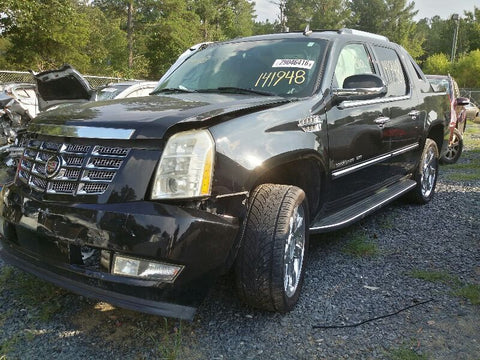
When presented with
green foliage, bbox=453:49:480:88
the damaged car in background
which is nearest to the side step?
the damaged car in background

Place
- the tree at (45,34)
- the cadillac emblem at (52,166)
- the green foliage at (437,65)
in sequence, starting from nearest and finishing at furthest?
the cadillac emblem at (52,166) → the tree at (45,34) → the green foliage at (437,65)

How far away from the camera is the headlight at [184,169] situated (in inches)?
88.7

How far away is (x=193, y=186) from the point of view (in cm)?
226

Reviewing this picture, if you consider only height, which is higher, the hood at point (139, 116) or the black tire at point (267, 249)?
the hood at point (139, 116)

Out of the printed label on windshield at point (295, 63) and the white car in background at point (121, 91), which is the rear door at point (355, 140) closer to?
the printed label on windshield at point (295, 63)

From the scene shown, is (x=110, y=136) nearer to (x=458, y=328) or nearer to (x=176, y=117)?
(x=176, y=117)

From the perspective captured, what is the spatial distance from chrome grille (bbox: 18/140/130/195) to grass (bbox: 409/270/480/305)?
243cm

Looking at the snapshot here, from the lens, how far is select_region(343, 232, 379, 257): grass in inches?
155

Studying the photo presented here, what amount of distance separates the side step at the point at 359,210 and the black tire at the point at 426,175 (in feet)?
1.18

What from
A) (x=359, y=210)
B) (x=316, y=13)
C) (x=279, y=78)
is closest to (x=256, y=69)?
(x=279, y=78)

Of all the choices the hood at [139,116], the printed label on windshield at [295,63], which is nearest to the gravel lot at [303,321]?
the hood at [139,116]

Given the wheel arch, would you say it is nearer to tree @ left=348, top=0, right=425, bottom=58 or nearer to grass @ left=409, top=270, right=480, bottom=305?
grass @ left=409, top=270, right=480, bottom=305

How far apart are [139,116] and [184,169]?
433 mm

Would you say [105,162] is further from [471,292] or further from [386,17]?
[386,17]
